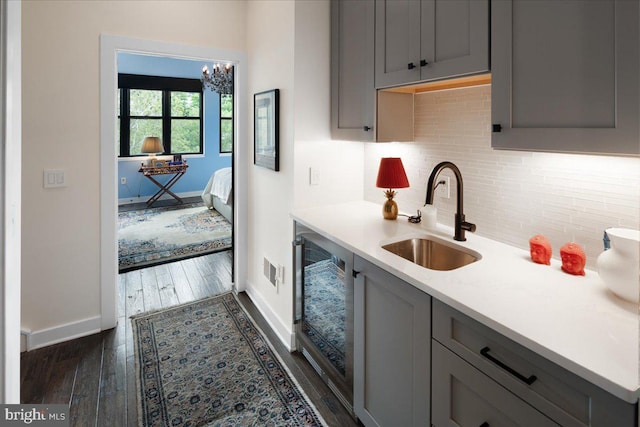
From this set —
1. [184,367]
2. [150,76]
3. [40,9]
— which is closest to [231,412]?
[184,367]

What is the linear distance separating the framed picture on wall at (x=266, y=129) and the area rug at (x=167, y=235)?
201 centimetres

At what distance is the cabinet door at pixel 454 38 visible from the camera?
1.38m

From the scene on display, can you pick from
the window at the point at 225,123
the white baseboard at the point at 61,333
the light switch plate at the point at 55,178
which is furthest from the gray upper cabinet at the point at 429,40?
the window at the point at 225,123

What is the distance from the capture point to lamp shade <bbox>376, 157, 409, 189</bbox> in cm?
204

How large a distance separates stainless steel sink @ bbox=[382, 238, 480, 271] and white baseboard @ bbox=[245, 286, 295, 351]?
104 centimetres

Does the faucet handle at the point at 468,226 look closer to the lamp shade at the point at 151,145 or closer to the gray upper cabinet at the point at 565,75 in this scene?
the gray upper cabinet at the point at 565,75

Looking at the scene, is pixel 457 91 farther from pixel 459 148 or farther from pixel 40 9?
pixel 40 9

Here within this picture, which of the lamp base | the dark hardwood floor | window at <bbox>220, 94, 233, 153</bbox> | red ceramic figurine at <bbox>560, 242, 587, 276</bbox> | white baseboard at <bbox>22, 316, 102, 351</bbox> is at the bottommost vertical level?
the dark hardwood floor

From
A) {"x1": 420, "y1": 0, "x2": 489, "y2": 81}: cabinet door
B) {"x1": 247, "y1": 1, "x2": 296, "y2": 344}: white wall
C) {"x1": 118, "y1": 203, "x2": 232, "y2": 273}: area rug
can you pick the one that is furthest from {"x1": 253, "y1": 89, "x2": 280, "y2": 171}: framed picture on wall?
{"x1": 118, "y1": 203, "x2": 232, "y2": 273}: area rug

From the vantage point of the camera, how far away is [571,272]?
1.34 m

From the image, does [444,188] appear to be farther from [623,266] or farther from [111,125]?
[111,125]

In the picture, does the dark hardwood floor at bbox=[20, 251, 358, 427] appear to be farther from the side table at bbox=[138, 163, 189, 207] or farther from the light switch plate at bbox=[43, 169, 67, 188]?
the side table at bbox=[138, 163, 189, 207]

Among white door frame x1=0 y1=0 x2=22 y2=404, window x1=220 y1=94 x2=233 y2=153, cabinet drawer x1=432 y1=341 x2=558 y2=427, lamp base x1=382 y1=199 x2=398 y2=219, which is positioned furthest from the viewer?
window x1=220 y1=94 x2=233 y2=153

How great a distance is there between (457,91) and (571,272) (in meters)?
1.05
